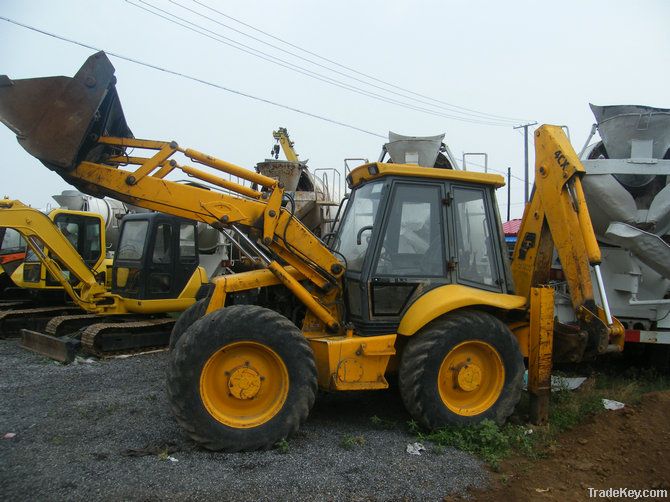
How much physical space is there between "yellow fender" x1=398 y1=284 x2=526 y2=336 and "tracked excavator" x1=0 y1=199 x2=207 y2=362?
16.7 feet

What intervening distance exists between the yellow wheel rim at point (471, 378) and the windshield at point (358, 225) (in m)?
1.12

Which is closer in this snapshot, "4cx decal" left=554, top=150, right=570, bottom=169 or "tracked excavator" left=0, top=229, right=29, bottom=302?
"4cx decal" left=554, top=150, right=570, bottom=169

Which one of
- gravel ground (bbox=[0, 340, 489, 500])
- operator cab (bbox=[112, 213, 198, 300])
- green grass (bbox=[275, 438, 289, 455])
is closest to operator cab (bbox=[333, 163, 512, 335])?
gravel ground (bbox=[0, 340, 489, 500])

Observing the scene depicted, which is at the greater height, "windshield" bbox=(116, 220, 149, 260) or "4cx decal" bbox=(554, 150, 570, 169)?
"4cx decal" bbox=(554, 150, 570, 169)

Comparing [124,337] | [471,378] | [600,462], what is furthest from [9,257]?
[600,462]

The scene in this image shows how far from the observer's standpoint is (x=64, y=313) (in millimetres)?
9820

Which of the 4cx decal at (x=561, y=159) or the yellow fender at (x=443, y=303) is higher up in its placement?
the 4cx decal at (x=561, y=159)

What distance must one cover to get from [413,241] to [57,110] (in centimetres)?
298

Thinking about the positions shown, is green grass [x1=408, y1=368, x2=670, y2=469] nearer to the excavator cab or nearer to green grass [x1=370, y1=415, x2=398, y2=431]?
green grass [x1=370, y1=415, x2=398, y2=431]

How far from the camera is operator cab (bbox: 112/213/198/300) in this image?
27.3 feet

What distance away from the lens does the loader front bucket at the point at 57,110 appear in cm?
398

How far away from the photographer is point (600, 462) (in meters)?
4.02

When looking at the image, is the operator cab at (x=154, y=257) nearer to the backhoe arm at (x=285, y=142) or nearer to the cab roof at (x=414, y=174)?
the cab roof at (x=414, y=174)

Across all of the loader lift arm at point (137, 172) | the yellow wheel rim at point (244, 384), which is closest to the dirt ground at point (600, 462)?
the yellow wheel rim at point (244, 384)
